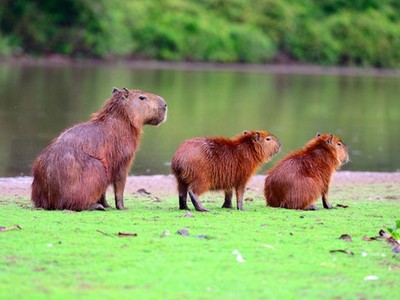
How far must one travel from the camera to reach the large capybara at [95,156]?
26.5ft

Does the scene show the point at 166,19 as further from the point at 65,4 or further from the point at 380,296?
the point at 380,296

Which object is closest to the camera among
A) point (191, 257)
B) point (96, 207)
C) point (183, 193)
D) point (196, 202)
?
point (191, 257)

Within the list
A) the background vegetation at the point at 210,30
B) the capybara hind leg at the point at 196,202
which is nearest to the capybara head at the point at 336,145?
the capybara hind leg at the point at 196,202

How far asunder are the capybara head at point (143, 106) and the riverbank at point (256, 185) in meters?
1.10

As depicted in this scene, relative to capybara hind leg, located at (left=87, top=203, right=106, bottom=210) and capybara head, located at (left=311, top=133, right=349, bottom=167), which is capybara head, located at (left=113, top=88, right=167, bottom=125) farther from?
capybara head, located at (left=311, top=133, right=349, bottom=167)

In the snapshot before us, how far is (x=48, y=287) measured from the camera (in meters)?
5.27

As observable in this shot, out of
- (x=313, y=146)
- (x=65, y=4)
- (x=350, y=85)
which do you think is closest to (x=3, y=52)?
(x=65, y=4)

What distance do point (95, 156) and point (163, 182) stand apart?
12.5ft

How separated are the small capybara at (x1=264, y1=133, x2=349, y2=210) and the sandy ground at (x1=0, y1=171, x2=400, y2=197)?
4.03 feet

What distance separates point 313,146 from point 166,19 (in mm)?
42117

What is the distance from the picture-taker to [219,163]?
8.72 meters

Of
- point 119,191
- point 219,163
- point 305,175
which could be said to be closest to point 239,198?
point 219,163

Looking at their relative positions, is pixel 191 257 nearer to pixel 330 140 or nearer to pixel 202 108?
pixel 330 140

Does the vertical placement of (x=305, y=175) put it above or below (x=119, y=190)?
above
